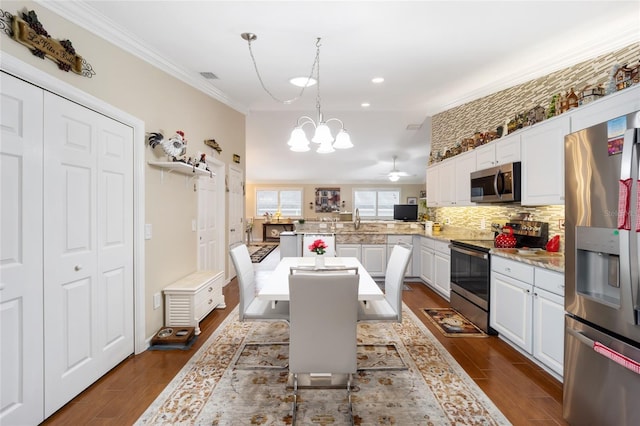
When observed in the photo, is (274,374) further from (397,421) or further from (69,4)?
(69,4)

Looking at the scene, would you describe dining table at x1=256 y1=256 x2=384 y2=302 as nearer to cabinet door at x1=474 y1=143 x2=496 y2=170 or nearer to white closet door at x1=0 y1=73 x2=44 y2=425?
white closet door at x1=0 y1=73 x2=44 y2=425

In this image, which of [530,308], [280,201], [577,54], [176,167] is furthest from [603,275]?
[280,201]

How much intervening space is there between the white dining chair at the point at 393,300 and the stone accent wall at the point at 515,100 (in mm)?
2023

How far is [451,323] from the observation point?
3.52 m

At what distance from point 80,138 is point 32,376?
151 centimetres

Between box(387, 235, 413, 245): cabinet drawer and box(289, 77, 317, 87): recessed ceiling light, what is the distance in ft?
9.24

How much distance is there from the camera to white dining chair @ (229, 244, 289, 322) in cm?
244

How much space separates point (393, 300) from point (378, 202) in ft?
34.4

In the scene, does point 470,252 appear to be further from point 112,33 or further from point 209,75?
point 112,33

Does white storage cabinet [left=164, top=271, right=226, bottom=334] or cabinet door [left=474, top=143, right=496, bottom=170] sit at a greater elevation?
cabinet door [left=474, top=143, right=496, bottom=170]

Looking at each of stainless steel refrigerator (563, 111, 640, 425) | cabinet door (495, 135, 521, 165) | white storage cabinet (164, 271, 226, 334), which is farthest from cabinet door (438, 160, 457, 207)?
white storage cabinet (164, 271, 226, 334)

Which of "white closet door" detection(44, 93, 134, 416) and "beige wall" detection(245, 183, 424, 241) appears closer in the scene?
"white closet door" detection(44, 93, 134, 416)

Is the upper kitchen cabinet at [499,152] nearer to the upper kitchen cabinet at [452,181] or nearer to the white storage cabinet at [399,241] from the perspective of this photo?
the upper kitchen cabinet at [452,181]

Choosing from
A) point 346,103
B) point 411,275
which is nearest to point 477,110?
point 346,103
